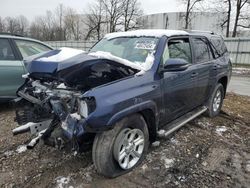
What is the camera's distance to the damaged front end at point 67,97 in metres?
2.81

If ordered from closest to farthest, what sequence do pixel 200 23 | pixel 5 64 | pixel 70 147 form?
pixel 70 147, pixel 5 64, pixel 200 23

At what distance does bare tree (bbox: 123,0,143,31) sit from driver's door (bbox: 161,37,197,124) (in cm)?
3729

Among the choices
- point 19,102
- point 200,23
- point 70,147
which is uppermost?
point 200,23

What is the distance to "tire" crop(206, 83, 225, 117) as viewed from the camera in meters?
5.48

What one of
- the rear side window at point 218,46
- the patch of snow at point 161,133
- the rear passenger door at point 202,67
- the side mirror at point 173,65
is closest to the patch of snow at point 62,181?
the patch of snow at point 161,133

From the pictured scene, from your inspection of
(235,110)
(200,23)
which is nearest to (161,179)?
(235,110)

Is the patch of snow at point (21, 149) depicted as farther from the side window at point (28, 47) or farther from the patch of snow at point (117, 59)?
the side window at point (28, 47)

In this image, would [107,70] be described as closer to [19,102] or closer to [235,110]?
[19,102]

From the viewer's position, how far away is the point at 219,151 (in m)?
4.07

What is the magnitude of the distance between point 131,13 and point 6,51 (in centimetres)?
3808

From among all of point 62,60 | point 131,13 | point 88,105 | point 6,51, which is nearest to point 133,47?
point 62,60

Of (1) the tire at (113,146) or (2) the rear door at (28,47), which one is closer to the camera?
(1) the tire at (113,146)

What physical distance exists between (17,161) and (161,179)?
81.7 inches

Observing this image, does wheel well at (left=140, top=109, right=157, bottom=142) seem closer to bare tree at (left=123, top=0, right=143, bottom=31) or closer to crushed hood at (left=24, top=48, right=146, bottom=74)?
crushed hood at (left=24, top=48, right=146, bottom=74)
